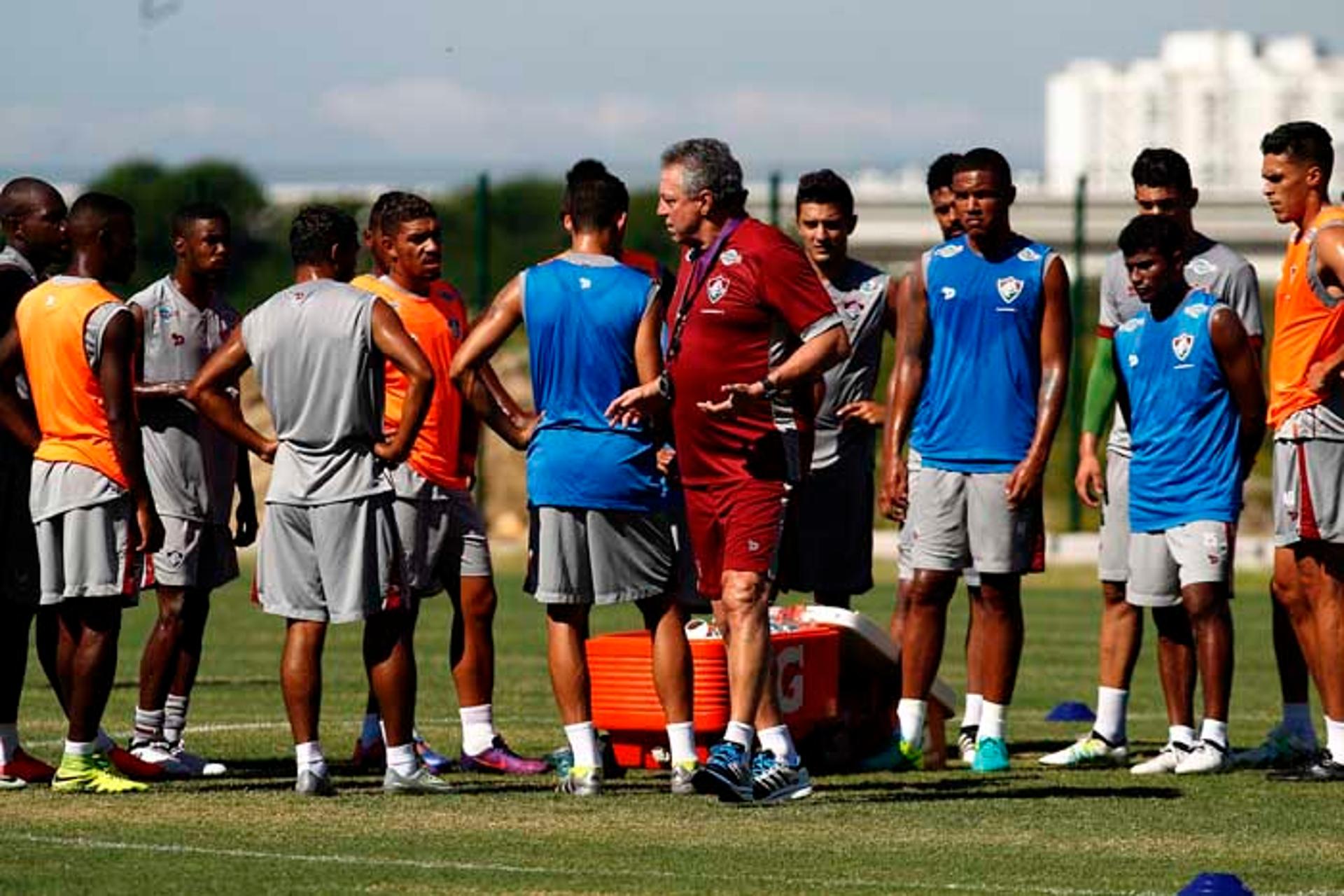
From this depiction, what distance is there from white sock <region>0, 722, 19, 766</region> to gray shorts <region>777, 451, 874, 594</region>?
370 cm

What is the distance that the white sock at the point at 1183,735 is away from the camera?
516 inches

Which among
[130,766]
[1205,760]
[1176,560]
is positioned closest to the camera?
[130,766]

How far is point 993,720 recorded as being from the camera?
12.9m

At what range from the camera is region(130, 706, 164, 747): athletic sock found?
12648mm

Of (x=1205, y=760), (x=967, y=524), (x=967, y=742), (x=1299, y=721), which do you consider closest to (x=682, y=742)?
(x=967, y=524)

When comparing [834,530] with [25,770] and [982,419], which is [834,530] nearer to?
[982,419]

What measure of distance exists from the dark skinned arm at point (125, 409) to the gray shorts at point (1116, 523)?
442cm

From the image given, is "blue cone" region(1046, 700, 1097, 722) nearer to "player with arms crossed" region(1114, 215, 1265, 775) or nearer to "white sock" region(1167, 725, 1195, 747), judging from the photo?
"white sock" region(1167, 725, 1195, 747)

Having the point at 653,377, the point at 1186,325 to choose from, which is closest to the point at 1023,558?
the point at 1186,325

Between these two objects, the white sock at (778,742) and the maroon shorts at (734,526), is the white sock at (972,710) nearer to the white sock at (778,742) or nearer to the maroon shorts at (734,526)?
the white sock at (778,742)

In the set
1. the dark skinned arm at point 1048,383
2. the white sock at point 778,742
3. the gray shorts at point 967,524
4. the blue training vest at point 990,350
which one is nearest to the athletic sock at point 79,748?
the white sock at point 778,742

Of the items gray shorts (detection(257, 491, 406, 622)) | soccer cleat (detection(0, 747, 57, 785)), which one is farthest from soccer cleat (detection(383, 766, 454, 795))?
soccer cleat (detection(0, 747, 57, 785))

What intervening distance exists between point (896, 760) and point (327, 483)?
2992 millimetres

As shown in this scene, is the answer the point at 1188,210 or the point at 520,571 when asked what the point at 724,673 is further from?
the point at 520,571
